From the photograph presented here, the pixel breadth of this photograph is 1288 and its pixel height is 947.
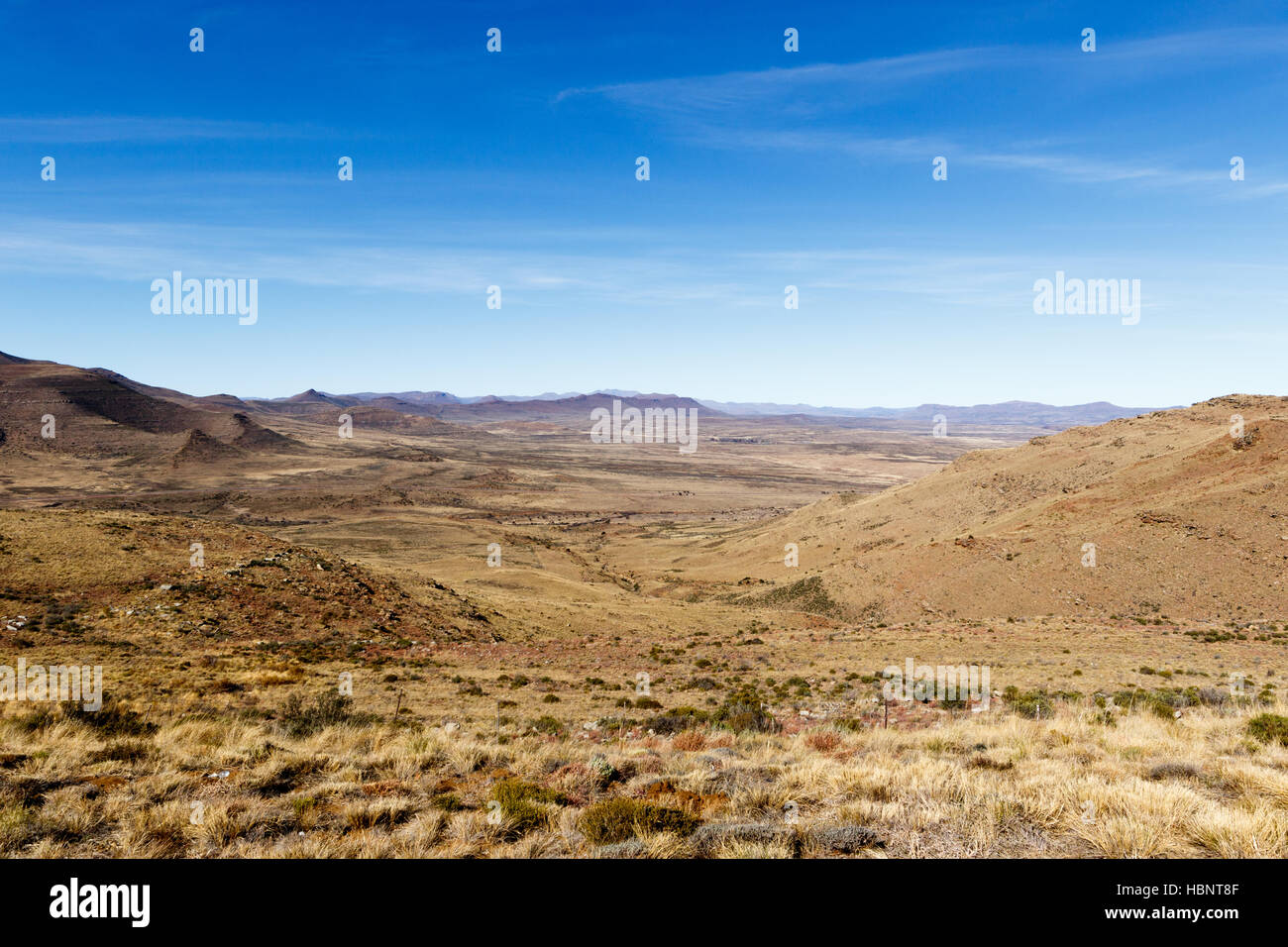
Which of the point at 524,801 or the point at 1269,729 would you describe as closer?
the point at 524,801

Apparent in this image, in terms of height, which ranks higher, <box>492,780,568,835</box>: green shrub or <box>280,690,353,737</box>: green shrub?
<box>492,780,568,835</box>: green shrub

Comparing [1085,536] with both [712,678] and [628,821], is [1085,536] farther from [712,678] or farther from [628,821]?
[628,821]

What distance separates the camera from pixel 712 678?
19594 millimetres

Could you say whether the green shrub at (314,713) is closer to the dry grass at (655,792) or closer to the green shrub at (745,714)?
the dry grass at (655,792)

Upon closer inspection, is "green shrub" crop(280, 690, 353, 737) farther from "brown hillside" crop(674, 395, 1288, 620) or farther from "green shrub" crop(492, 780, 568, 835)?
"brown hillside" crop(674, 395, 1288, 620)

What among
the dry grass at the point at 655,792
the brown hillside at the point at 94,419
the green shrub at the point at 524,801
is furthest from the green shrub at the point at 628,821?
the brown hillside at the point at 94,419

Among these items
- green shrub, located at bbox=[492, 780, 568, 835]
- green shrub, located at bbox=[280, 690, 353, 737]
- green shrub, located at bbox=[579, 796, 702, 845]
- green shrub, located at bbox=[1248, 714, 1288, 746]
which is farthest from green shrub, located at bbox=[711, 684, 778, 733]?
green shrub, located at bbox=[280, 690, 353, 737]

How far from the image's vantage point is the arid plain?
6.15 metres

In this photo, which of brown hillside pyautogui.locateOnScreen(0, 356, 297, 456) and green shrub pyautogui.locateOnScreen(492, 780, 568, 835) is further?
brown hillside pyautogui.locateOnScreen(0, 356, 297, 456)

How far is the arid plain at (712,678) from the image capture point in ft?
20.2

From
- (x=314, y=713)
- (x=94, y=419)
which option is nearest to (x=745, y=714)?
(x=314, y=713)
